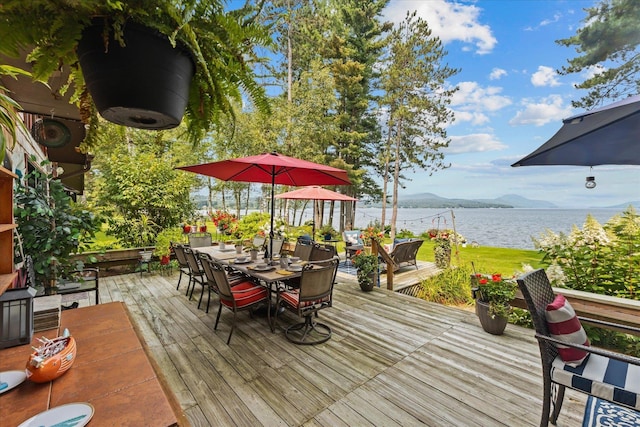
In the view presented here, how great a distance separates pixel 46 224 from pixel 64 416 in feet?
9.43

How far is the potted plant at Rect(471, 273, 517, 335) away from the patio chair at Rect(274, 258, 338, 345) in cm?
194

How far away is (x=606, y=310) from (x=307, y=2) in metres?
13.1

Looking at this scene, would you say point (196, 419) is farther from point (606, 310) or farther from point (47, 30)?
point (606, 310)

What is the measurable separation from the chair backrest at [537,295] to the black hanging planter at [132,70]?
2259 mm

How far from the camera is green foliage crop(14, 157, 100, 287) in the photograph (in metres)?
2.67

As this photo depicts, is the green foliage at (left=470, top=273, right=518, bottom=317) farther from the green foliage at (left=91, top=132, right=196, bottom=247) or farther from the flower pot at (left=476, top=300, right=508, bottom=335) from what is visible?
the green foliage at (left=91, top=132, right=196, bottom=247)

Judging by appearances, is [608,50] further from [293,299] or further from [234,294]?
[234,294]

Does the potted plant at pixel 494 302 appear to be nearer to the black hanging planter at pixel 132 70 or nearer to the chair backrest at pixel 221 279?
the chair backrest at pixel 221 279

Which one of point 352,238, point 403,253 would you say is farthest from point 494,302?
point 352,238

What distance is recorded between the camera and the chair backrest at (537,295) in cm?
189

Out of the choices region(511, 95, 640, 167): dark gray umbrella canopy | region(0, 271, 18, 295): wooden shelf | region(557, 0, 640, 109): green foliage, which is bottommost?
region(0, 271, 18, 295): wooden shelf

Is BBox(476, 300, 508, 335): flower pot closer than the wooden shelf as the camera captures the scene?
No

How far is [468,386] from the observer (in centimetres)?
238

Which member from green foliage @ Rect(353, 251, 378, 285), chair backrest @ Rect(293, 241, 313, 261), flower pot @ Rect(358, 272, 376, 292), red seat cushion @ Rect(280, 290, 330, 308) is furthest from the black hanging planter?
flower pot @ Rect(358, 272, 376, 292)
